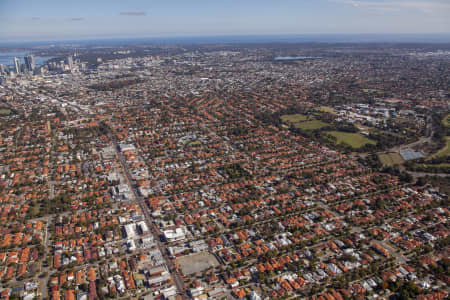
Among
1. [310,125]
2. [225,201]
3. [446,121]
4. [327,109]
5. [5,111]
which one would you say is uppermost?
[327,109]

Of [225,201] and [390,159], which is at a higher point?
[390,159]

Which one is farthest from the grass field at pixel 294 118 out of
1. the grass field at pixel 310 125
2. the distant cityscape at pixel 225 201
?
the grass field at pixel 310 125

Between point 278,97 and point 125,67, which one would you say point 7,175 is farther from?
point 125,67

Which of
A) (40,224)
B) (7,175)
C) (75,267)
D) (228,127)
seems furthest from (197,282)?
(228,127)

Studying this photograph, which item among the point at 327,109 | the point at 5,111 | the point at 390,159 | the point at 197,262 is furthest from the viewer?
the point at 5,111

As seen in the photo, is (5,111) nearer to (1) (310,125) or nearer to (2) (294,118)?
(2) (294,118)

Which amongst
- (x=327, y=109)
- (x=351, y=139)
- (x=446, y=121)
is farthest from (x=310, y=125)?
(x=446, y=121)
